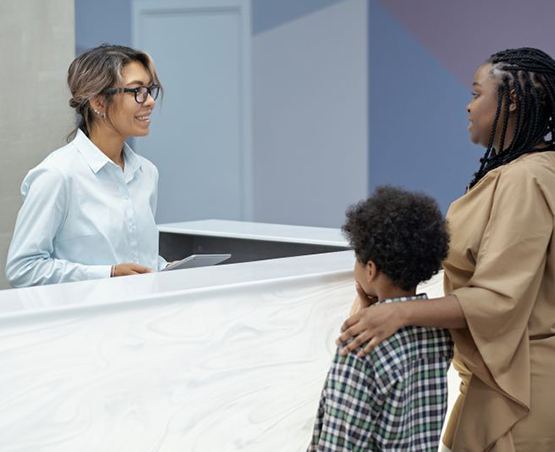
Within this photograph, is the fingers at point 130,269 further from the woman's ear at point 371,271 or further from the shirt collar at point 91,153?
the woman's ear at point 371,271

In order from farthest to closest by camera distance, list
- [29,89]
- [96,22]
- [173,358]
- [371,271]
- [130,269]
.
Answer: [96,22]
[29,89]
[130,269]
[173,358]
[371,271]

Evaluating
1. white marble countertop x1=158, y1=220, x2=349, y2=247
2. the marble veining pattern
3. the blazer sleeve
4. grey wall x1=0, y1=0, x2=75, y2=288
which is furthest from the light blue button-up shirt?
grey wall x1=0, y1=0, x2=75, y2=288

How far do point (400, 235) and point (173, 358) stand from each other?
44cm

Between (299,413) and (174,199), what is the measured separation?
4395 millimetres

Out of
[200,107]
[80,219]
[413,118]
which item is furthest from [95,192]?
[200,107]

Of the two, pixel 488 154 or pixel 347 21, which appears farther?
pixel 347 21

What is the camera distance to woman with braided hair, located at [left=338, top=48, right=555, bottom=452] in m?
1.48

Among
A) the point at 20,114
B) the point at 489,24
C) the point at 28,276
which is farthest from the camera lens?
the point at 489,24

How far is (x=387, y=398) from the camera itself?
4.49 feet

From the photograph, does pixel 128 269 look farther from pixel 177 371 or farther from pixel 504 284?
pixel 504 284

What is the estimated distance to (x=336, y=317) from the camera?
1835 mm

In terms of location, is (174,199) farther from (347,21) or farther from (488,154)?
(488,154)

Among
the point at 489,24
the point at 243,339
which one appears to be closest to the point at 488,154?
the point at 243,339

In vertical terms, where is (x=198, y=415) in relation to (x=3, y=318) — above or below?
below
